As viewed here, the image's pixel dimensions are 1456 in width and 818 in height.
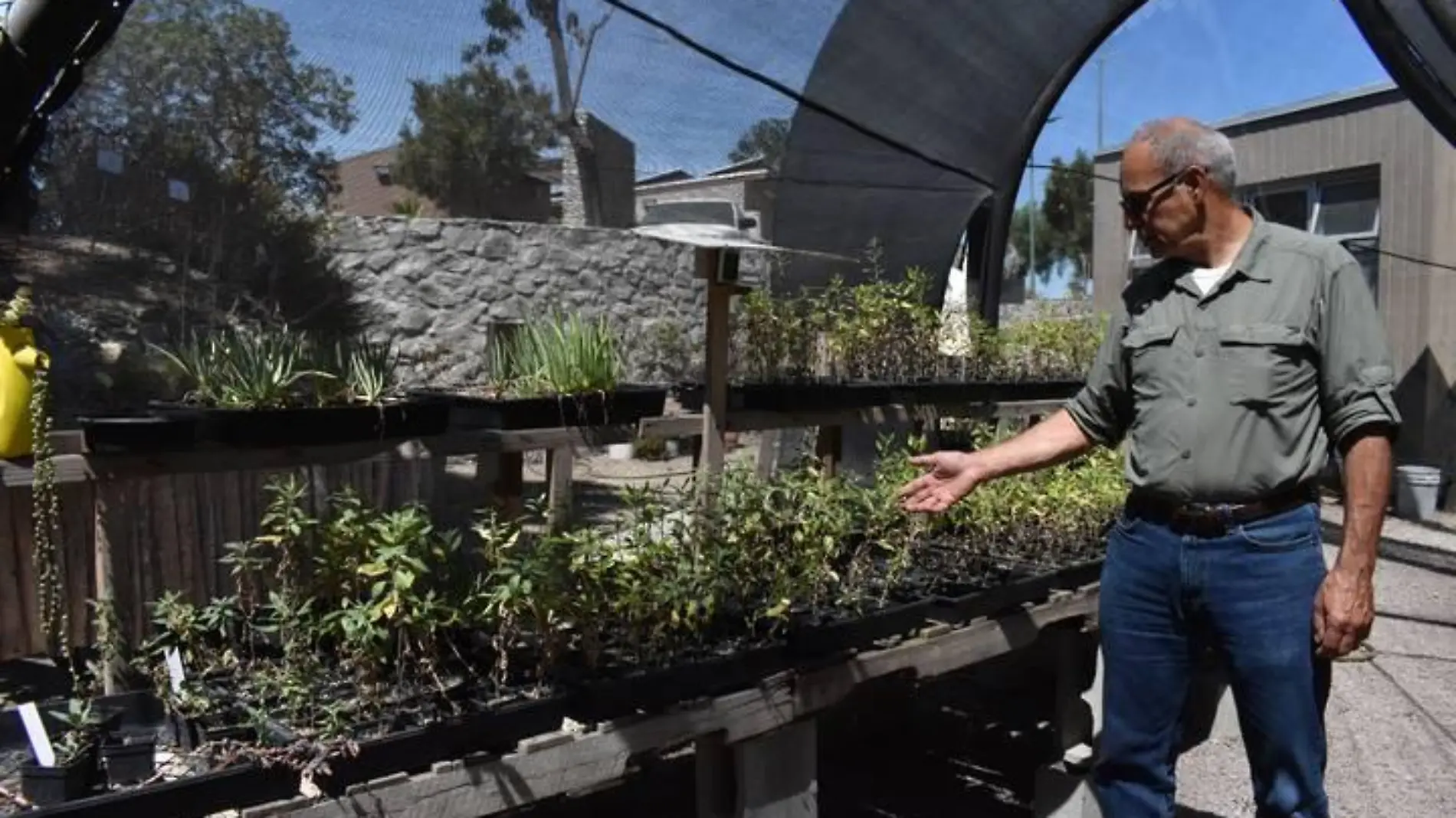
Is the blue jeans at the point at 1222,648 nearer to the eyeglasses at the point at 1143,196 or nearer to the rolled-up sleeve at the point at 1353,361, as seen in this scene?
the rolled-up sleeve at the point at 1353,361

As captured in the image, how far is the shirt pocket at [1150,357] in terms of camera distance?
2.10 metres

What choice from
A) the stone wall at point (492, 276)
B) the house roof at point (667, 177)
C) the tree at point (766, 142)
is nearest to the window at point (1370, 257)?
the stone wall at point (492, 276)

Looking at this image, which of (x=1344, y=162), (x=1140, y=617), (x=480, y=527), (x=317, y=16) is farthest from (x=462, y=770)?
(x=1344, y=162)

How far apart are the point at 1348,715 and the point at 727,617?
3.16m

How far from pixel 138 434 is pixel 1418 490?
390 inches

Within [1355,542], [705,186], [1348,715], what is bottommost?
[1348,715]

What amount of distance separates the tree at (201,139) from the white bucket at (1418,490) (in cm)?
861

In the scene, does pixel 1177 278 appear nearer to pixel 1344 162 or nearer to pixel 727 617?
pixel 727 617

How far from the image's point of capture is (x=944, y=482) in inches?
92.1

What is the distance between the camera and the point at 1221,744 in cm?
396

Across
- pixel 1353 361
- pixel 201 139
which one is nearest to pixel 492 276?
pixel 201 139

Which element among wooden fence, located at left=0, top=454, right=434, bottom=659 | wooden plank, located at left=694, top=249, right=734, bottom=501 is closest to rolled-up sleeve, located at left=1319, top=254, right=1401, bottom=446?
wooden plank, located at left=694, top=249, right=734, bottom=501

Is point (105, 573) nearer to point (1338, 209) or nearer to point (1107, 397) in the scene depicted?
point (1107, 397)

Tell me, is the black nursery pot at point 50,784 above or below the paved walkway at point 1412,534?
above
